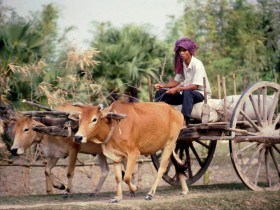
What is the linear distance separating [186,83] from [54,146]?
7.68ft

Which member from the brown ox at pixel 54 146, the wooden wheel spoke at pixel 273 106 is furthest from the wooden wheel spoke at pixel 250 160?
the brown ox at pixel 54 146

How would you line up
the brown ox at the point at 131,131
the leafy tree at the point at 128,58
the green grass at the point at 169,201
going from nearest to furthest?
the green grass at the point at 169,201
the brown ox at the point at 131,131
the leafy tree at the point at 128,58

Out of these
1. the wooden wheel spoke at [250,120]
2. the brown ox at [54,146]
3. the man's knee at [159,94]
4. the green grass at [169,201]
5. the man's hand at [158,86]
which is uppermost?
the man's hand at [158,86]

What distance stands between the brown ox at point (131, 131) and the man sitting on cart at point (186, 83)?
0.27 m

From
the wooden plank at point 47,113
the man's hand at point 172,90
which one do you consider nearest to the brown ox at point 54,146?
the wooden plank at point 47,113

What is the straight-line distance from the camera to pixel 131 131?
29.6 feet

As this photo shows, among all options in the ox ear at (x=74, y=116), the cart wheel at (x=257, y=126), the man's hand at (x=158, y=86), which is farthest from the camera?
the man's hand at (x=158, y=86)

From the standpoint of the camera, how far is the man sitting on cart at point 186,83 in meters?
9.74

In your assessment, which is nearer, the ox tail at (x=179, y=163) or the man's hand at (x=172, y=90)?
the man's hand at (x=172, y=90)

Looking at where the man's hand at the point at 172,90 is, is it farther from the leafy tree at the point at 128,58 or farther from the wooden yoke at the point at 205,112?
the leafy tree at the point at 128,58

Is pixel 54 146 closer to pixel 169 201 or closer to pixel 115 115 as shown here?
pixel 115 115

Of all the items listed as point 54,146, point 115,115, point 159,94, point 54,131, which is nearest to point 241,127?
point 159,94

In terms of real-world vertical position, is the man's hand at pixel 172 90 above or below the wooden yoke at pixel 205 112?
above

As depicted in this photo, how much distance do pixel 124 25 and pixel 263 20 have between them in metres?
8.72
